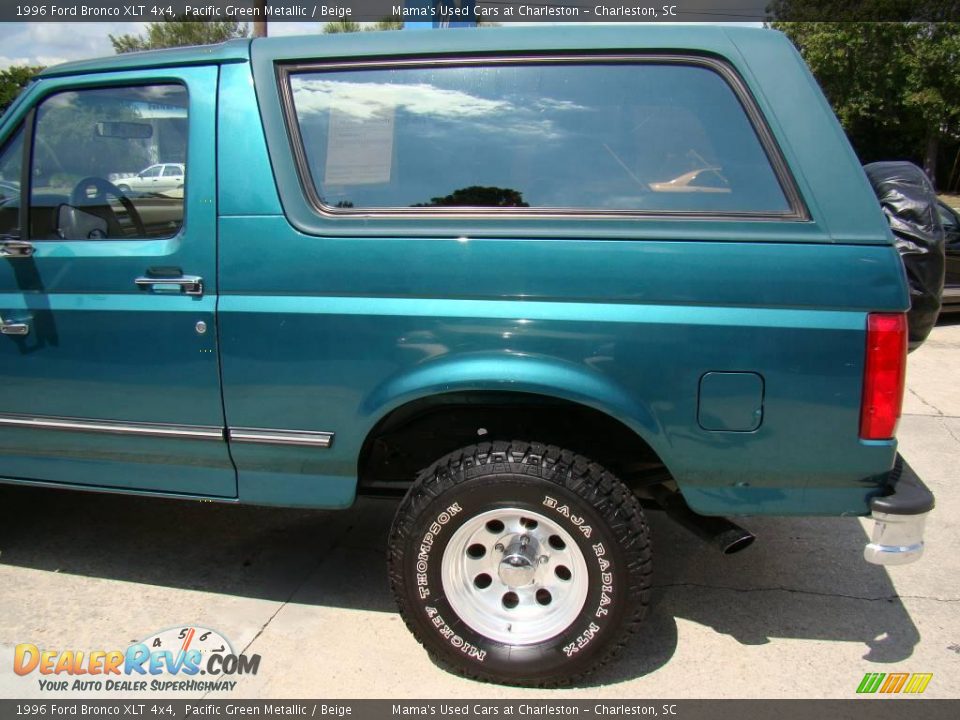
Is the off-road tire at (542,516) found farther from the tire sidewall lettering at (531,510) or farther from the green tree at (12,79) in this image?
the green tree at (12,79)

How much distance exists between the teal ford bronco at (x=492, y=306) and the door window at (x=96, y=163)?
A: 2 cm

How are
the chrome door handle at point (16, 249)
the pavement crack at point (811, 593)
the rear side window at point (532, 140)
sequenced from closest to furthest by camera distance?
the rear side window at point (532, 140) < the chrome door handle at point (16, 249) < the pavement crack at point (811, 593)

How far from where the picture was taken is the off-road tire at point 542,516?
8.07 feet

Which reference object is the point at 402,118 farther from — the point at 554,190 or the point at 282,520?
the point at 282,520

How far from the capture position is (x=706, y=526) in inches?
106

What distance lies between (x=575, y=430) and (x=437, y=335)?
686 mm

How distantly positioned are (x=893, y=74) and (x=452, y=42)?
1078 inches

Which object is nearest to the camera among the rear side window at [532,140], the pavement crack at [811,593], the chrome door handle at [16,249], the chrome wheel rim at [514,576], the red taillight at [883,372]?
the red taillight at [883,372]

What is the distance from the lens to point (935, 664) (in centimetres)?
276

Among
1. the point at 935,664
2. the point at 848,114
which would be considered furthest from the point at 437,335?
the point at 848,114

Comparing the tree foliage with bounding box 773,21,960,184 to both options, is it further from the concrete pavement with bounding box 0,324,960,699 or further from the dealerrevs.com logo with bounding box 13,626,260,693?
the dealerrevs.com logo with bounding box 13,626,260,693

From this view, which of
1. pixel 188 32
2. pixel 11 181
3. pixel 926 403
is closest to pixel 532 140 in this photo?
pixel 11 181

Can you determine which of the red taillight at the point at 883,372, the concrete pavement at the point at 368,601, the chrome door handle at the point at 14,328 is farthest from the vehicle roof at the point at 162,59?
the red taillight at the point at 883,372

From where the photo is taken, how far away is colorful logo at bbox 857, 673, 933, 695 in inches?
104
